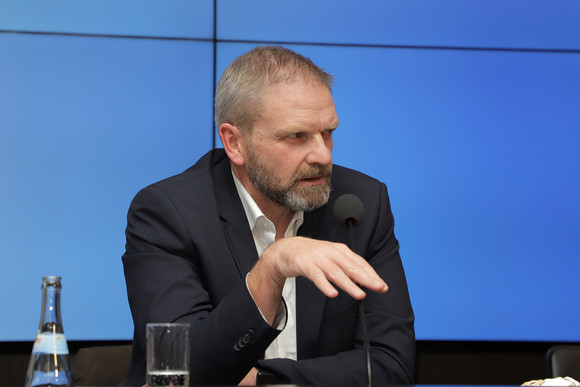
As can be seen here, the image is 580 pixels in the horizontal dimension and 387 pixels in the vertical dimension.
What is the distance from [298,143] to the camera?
80.4 inches

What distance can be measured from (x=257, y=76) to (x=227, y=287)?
585mm

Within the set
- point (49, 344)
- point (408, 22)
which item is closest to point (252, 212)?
point (49, 344)

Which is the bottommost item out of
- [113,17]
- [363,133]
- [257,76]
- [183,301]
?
[183,301]

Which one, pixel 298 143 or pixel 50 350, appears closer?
pixel 50 350

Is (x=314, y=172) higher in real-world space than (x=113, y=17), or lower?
lower

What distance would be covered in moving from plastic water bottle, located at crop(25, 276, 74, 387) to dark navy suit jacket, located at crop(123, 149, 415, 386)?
0.48 meters

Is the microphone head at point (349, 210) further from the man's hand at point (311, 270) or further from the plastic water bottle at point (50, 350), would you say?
the plastic water bottle at point (50, 350)

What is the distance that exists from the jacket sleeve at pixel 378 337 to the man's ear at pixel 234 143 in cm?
38

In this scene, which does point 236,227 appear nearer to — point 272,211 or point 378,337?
point 272,211

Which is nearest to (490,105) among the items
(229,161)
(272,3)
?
(272,3)

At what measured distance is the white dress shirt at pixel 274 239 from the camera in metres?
2.06

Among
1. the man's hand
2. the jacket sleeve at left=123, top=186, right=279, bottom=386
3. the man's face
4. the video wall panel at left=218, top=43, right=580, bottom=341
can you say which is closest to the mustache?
the man's face

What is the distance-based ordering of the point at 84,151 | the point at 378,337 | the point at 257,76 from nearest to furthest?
the point at 378,337
the point at 257,76
the point at 84,151

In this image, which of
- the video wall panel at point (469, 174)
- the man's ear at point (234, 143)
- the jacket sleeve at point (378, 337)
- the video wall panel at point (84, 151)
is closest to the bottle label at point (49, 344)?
the jacket sleeve at point (378, 337)
